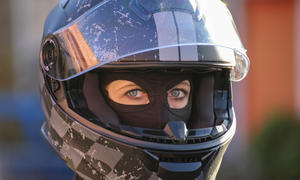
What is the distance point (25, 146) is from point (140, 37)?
5.48 m

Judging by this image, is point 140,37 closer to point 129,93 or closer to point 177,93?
point 129,93

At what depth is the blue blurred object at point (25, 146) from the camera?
6.04 metres

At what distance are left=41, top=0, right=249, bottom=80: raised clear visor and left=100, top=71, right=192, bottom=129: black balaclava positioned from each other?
0.19 metres

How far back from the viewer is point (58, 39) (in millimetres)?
2430

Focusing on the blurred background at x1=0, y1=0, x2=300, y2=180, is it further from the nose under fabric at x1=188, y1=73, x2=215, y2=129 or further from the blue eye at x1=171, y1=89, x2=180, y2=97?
the blue eye at x1=171, y1=89, x2=180, y2=97

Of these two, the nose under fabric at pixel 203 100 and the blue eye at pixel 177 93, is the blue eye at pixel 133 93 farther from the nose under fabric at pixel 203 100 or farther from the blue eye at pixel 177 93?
the nose under fabric at pixel 203 100

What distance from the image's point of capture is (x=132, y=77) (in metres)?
2.45

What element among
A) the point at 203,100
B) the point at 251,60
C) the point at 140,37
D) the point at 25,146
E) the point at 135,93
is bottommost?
the point at 25,146

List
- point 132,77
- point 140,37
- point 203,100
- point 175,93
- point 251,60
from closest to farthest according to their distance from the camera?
point 140,37, point 132,77, point 175,93, point 203,100, point 251,60

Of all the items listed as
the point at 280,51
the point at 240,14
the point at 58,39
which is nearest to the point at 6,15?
the point at 240,14

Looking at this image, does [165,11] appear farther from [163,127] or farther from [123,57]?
[163,127]

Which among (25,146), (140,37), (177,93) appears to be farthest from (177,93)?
(25,146)

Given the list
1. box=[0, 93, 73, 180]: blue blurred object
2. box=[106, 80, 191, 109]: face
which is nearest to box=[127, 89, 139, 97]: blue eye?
box=[106, 80, 191, 109]: face

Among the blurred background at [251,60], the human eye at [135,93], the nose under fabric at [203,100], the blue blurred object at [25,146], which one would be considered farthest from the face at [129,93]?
the blurred background at [251,60]
